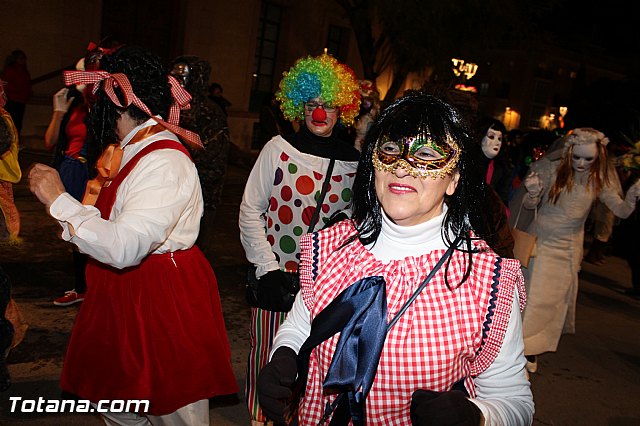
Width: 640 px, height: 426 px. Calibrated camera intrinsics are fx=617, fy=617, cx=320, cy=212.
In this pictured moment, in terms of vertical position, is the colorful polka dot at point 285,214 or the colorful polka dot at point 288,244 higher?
the colorful polka dot at point 285,214

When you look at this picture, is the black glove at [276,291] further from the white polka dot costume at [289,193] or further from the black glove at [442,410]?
the black glove at [442,410]

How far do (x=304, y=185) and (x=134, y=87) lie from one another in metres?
1.23

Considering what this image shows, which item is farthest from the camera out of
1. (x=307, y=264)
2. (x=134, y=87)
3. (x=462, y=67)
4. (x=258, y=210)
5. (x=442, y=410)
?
(x=462, y=67)

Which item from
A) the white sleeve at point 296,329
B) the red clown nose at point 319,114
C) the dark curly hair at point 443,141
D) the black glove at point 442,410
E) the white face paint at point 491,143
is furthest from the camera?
the white face paint at point 491,143

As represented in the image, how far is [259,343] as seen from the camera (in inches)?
144

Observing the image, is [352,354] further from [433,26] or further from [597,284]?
[433,26]

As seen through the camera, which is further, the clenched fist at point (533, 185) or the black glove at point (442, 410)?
the clenched fist at point (533, 185)

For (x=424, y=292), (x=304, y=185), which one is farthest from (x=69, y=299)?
(x=424, y=292)

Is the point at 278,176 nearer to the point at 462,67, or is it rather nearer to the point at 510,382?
the point at 510,382

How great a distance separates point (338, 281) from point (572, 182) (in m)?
4.17

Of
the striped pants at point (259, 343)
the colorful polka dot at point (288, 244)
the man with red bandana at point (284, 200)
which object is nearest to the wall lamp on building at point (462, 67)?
the man with red bandana at point (284, 200)

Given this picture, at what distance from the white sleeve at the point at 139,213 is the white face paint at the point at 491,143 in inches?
99.5

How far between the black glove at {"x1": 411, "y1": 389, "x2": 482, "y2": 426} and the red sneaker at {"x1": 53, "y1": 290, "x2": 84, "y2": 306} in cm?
431

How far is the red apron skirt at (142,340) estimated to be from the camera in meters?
2.54
